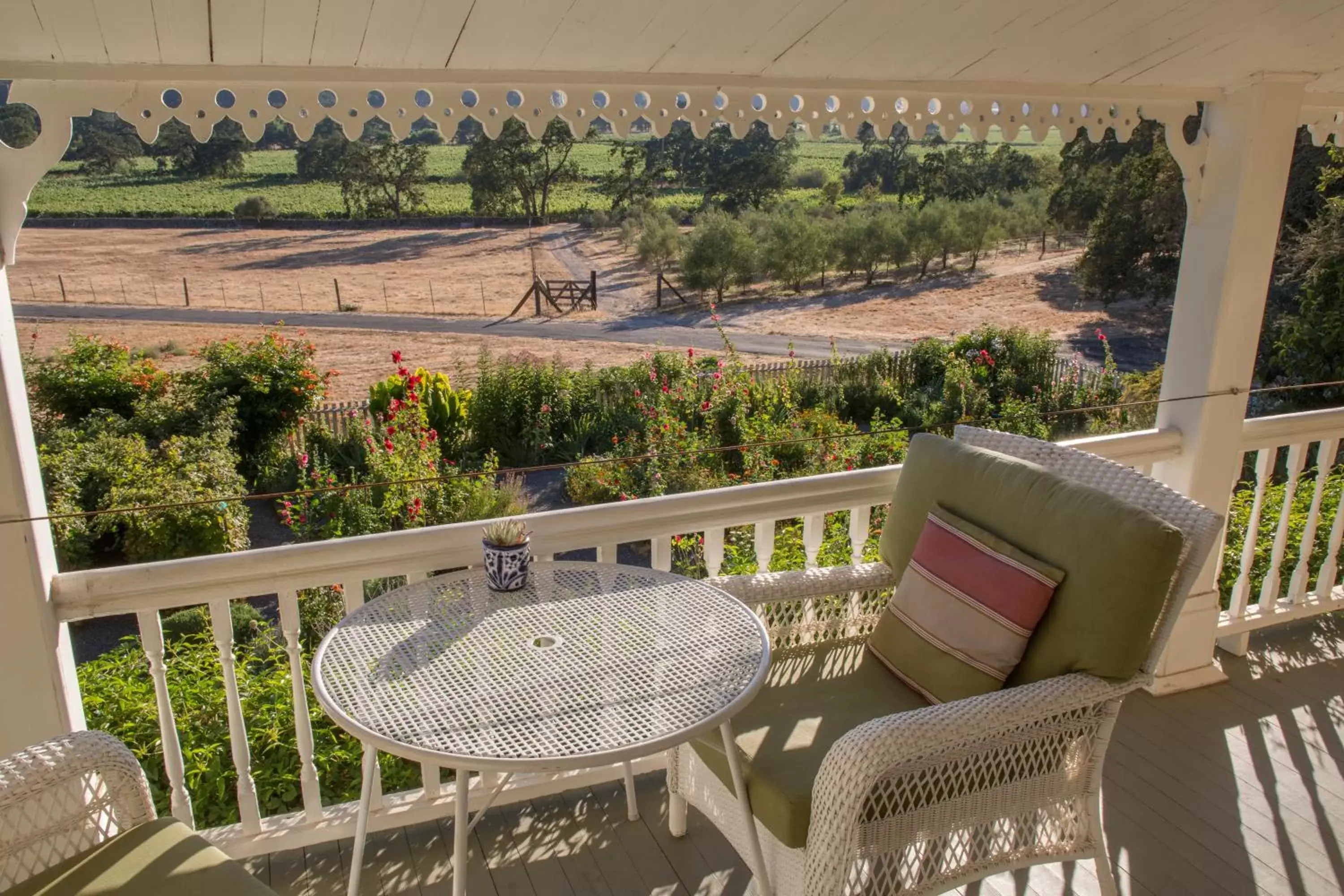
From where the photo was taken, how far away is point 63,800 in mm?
1206

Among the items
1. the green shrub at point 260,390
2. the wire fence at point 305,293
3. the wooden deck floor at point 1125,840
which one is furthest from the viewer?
the wire fence at point 305,293

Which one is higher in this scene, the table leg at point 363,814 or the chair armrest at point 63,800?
the chair armrest at point 63,800

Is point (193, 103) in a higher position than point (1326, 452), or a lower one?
higher

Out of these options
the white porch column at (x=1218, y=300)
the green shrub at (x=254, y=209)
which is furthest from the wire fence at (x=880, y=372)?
the white porch column at (x=1218, y=300)

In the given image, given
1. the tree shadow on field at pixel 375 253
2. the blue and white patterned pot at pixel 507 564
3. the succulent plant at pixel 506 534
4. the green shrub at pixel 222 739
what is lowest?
the green shrub at pixel 222 739

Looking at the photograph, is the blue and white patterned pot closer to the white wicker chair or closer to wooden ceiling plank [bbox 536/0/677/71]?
the white wicker chair

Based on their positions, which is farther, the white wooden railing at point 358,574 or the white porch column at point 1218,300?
the white porch column at point 1218,300

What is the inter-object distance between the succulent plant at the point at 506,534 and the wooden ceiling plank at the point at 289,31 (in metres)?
0.85

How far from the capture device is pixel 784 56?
5.57ft

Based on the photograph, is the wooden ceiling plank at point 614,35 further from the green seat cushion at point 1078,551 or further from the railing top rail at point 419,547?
the green seat cushion at point 1078,551

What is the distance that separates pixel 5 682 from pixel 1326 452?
308cm

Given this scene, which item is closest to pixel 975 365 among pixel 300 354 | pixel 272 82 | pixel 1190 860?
pixel 300 354

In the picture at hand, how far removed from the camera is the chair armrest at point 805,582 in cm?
174

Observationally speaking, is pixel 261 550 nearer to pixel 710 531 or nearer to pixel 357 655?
pixel 357 655
